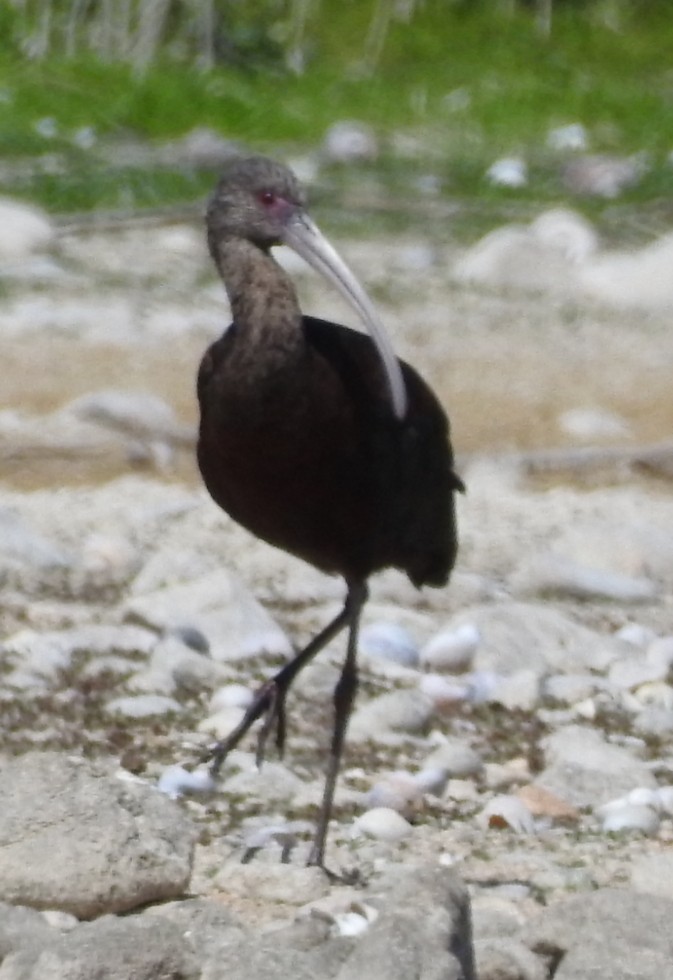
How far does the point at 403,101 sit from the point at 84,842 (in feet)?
37.2

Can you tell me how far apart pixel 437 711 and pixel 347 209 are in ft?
22.6

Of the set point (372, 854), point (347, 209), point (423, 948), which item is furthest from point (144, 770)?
point (347, 209)

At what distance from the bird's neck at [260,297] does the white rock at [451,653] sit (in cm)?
151

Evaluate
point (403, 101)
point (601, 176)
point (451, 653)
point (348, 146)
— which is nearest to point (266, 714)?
point (451, 653)

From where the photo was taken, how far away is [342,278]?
4.96 metres

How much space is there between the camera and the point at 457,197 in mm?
12555

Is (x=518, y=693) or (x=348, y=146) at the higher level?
(x=348, y=146)

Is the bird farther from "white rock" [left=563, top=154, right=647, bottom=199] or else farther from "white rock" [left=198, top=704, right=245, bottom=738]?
"white rock" [left=563, top=154, right=647, bottom=199]

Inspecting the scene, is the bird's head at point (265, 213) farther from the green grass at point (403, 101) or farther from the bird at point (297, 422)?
the green grass at point (403, 101)

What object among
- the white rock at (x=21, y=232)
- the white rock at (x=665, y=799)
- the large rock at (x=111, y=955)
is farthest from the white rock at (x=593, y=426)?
the large rock at (x=111, y=955)

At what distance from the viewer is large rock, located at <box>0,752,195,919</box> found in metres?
4.07

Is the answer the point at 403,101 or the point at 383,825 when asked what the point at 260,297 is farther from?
the point at 403,101

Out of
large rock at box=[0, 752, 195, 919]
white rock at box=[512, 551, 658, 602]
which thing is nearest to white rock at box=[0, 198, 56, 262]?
white rock at box=[512, 551, 658, 602]

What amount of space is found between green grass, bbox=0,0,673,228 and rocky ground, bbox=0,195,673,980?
256 cm
